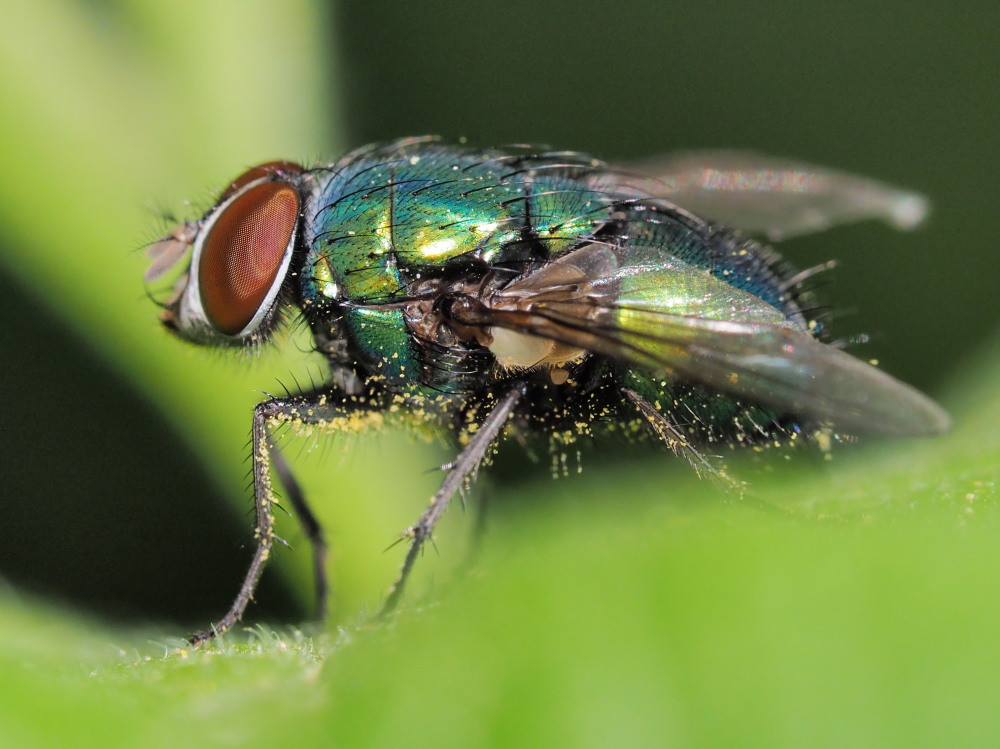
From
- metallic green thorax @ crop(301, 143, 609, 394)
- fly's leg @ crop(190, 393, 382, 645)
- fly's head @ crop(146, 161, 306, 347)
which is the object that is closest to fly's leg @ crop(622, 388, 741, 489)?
metallic green thorax @ crop(301, 143, 609, 394)

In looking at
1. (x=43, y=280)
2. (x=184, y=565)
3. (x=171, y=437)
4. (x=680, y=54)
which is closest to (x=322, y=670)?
(x=184, y=565)

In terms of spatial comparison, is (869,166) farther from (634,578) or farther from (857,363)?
(634,578)

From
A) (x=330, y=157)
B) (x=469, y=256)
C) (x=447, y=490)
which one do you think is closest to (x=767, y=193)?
(x=469, y=256)

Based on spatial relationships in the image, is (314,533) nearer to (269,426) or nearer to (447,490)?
(269,426)

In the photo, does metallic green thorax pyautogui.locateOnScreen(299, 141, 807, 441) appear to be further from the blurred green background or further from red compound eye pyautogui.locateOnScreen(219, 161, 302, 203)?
the blurred green background

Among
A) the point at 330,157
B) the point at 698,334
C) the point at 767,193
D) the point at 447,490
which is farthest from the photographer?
the point at 330,157

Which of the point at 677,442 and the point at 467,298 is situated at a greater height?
the point at 467,298

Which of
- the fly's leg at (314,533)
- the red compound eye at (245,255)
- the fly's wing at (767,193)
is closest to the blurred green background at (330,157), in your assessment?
the fly's leg at (314,533)
